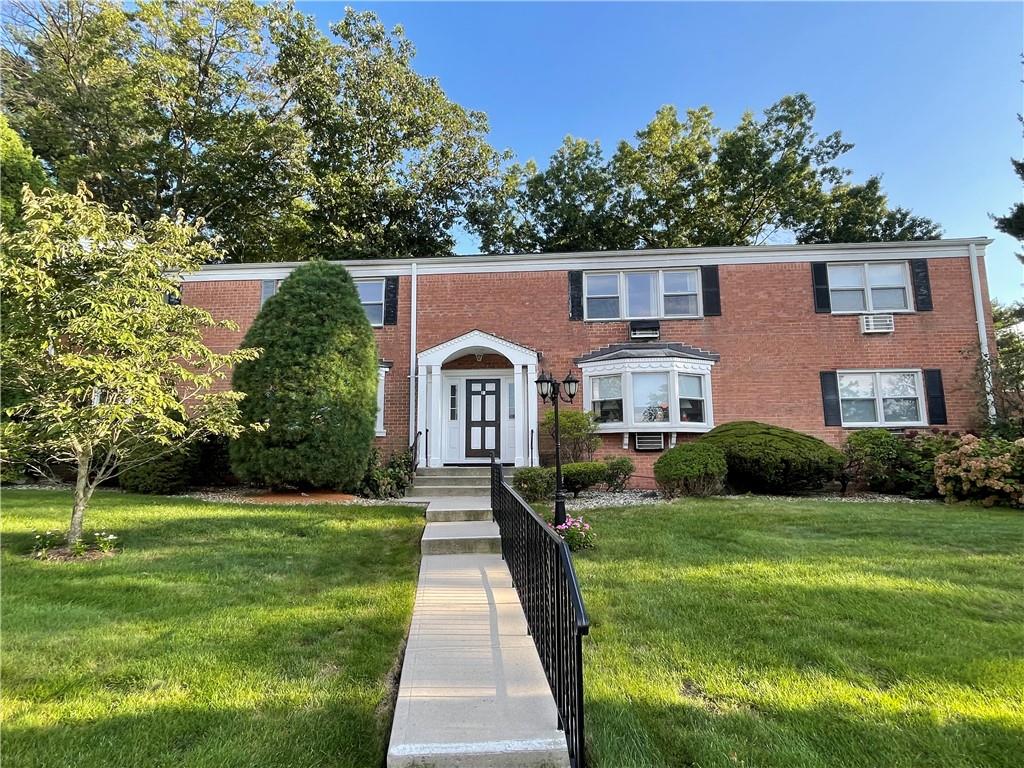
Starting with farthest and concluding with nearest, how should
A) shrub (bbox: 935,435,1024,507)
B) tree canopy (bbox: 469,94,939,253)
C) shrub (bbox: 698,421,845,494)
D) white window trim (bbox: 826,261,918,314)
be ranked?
tree canopy (bbox: 469,94,939,253) < white window trim (bbox: 826,261,918,314) < shrub (bbox: 698,421,845,494) < shrub (bbox: 935,435,1024,507)

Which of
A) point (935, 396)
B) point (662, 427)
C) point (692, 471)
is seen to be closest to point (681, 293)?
point (662, 427)

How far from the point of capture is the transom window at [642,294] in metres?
12.2

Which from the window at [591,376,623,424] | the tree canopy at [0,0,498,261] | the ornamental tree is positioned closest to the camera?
the ornamental tree

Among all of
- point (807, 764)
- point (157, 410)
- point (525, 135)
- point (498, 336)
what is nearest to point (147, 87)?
point (525, 135)

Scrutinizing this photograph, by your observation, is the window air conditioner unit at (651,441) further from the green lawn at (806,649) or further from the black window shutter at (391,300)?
the black window shutter at (391,300)

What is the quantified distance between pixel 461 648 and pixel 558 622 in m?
1.05

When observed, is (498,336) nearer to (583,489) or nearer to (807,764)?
(583,489)

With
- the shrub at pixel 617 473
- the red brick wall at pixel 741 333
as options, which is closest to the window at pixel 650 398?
the red brick wall at pixel 741 333

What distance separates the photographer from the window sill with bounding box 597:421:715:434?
36.8 feet

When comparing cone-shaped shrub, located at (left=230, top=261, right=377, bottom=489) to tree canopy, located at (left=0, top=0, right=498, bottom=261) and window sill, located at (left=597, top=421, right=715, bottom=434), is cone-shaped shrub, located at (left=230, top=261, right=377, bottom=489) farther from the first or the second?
tree canopy, located at (left=0, top=0, right=498, bottom=261)

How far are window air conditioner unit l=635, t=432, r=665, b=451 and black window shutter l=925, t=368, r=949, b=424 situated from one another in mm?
5764

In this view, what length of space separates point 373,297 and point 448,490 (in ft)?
18.0

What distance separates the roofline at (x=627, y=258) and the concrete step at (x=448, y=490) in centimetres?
533

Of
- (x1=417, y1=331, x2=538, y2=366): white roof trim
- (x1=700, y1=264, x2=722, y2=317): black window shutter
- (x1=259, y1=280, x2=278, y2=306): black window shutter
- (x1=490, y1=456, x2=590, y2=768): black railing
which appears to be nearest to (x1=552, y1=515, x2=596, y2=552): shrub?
(x1=490, y1=456, x2=590, y2=768): black railing
